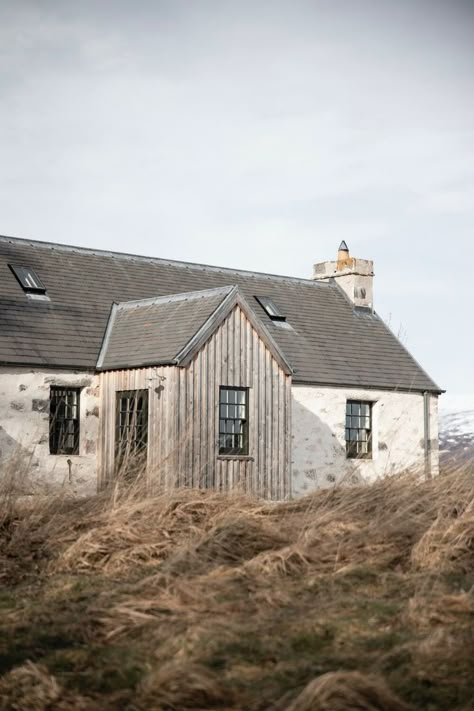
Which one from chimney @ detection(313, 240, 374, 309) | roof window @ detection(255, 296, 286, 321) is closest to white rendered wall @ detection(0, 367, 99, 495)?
roof window @ detection(255, 296, 286, 321)

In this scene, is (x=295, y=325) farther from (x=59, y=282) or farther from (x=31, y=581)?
(x=31, y=581)

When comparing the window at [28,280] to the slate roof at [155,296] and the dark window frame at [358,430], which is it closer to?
the slate roof at [155,296]

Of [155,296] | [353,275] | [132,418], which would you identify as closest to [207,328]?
[132,418]

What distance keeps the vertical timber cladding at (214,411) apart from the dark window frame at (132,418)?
130 millimetres

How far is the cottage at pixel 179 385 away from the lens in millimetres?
19281

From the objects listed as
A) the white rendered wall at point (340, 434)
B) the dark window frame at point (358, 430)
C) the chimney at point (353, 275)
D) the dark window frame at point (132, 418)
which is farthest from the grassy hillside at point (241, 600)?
the chimney at point (353, 275)

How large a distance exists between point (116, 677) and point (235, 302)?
1376 centimetres

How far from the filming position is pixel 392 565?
30.5 ft

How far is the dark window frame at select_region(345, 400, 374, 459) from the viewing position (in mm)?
23672

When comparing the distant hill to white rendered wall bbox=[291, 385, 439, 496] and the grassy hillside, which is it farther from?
the grassy hillside

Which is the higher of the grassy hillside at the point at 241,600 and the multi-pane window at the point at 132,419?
the multi-pane window at the point at 132,419

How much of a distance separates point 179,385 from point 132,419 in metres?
1.55

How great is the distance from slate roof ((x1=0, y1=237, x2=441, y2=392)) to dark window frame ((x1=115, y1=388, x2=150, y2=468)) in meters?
1.15

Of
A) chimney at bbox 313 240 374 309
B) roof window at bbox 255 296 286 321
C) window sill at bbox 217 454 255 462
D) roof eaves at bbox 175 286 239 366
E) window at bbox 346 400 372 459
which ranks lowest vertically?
window sill at bbox 217 454 255 462
